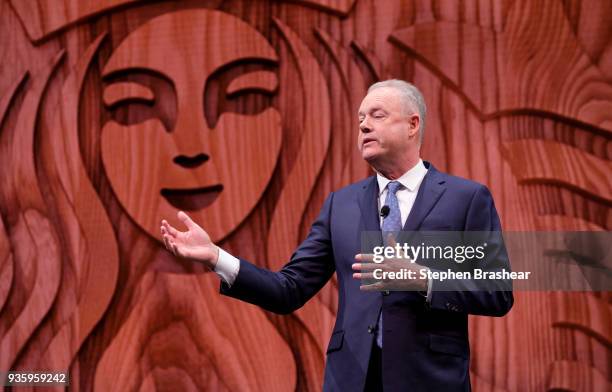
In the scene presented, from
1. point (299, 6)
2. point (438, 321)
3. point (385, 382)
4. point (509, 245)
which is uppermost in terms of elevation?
point (299, 6)

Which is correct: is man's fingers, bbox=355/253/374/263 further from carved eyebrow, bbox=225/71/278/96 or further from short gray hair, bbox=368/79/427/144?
carved eyebrow, bbox=225/71/278/96

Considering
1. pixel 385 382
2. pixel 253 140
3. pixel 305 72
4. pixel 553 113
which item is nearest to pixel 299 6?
pixel 305 72

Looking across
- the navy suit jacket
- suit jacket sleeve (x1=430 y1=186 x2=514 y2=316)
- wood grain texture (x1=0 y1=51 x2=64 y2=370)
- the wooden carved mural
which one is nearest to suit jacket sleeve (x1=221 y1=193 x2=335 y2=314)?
the navy suit jacket

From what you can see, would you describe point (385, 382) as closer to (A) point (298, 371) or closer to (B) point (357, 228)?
(B) point (357, 228)

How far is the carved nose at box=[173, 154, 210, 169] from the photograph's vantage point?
284cm

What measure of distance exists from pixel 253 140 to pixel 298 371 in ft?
2.50

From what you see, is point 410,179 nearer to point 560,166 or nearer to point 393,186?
point 393,186

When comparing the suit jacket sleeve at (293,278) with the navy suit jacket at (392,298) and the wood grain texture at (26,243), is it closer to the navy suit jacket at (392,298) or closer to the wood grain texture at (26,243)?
the navy suit jacket at (392,298)

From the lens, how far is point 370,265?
157 cm

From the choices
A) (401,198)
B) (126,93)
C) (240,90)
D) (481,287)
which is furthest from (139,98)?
(481,287)

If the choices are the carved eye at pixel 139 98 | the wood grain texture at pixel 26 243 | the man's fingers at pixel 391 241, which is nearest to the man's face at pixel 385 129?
the man's fingers at pixel 391 241

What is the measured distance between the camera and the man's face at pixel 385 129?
1.87 meters

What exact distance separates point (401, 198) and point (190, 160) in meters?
1.18

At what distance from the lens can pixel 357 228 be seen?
1.82 m
